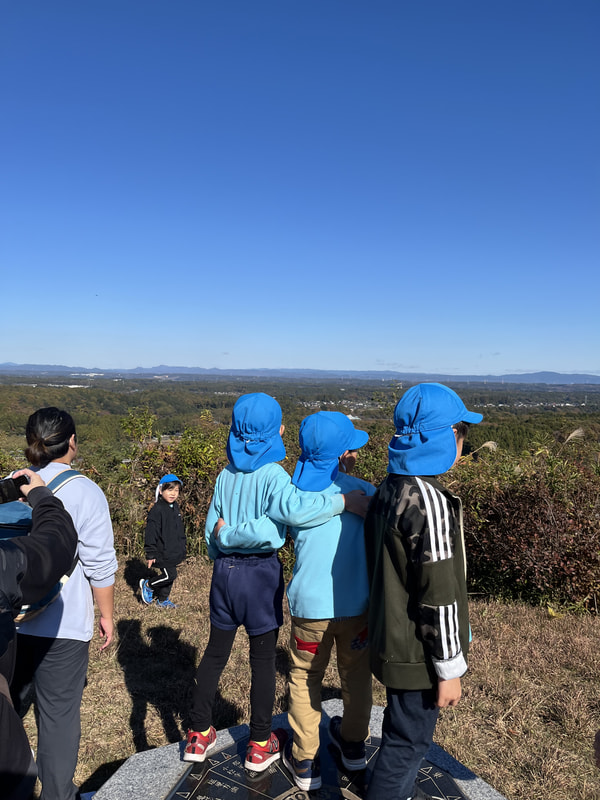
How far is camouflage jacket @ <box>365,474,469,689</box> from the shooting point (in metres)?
1.99

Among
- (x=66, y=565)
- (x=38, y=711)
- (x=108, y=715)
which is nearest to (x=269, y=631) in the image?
(x=38, y=711)

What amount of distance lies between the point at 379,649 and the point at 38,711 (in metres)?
1.51

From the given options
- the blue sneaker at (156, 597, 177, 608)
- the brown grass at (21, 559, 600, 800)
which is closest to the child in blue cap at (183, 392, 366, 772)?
the brown grass at (21, 559, 600, 800)

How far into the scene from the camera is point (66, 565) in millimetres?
1711

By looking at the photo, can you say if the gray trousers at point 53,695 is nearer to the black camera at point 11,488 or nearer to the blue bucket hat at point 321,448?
the black camera at point 11,488

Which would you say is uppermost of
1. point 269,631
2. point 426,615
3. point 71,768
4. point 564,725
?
point 426,615

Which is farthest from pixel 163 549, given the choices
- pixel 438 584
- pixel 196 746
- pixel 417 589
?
pixel 438 584

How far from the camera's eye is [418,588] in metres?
2.04

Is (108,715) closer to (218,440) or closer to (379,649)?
(379,649)

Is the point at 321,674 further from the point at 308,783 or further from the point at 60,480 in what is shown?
the point at 60,480

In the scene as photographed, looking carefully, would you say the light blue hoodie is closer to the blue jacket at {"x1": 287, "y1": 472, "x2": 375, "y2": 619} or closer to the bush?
the blue jacket at {"x1": 287, "y1": 472, "x2": 375, "y2": 619}

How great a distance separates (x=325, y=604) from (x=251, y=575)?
397mm

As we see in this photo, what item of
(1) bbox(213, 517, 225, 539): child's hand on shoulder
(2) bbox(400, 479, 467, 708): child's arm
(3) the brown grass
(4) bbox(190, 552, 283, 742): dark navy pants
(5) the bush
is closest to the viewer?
(2) bbox(400, 479, 467, 708): child's arm

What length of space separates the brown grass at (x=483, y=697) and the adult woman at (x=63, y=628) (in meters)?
0.97
